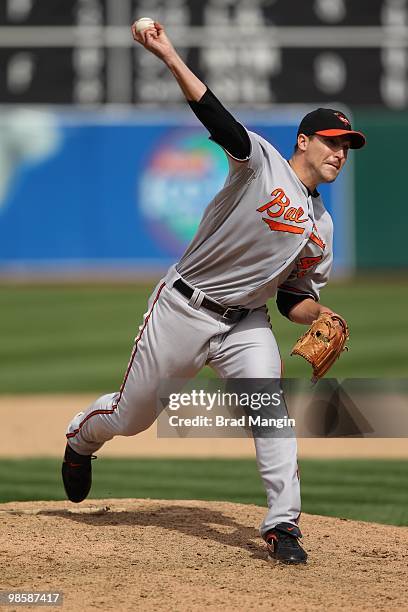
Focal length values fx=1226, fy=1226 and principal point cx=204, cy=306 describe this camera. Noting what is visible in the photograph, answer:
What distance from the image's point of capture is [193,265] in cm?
443

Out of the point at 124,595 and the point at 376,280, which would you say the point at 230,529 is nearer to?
the point at 124,595

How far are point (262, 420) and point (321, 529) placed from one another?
83cm

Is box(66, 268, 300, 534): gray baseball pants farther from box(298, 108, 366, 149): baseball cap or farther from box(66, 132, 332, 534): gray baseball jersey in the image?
box(298, 108, 366, 149): baseball cap

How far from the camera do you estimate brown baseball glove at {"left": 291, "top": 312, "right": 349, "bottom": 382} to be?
171 inches

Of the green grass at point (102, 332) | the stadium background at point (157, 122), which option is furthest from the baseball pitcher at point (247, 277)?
the stadium background at point (157, 122)

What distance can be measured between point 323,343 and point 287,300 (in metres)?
0.37

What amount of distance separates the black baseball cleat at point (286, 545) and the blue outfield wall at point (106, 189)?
12536 millimetres

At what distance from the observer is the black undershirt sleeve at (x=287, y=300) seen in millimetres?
4648

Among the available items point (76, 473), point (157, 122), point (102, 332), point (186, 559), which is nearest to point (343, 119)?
point (186, 559)

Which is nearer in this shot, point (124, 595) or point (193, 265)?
point (124, 595)

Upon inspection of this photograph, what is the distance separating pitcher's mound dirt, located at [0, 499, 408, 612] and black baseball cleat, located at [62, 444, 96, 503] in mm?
114

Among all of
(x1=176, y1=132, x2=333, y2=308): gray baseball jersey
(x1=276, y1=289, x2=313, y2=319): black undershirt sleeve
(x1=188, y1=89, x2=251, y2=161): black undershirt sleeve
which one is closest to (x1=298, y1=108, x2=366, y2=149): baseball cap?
(x1=176, y1=132, x2=333, y2=308): gray baseball jersey

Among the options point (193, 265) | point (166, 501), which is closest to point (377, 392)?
point (166, 501)

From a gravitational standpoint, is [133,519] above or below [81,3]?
below
